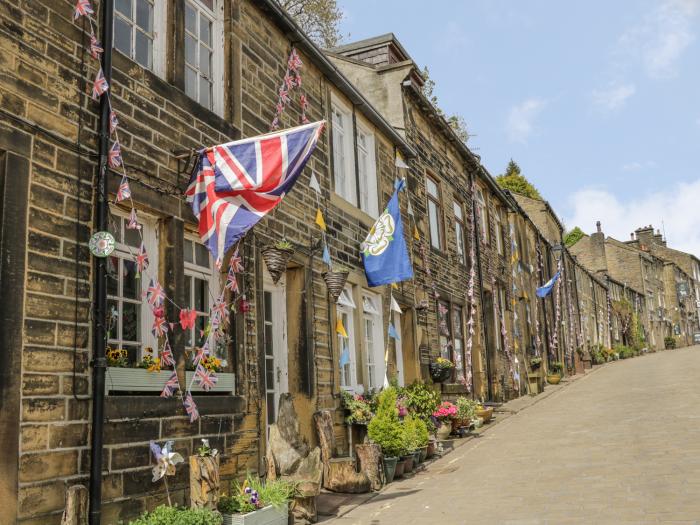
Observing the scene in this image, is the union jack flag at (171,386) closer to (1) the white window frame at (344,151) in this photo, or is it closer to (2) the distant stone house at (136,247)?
(2) the distant stone house at (136,247)

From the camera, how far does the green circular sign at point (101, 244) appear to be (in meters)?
5.73

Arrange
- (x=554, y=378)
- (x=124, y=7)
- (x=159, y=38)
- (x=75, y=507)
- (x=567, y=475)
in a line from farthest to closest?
(x=554, y=378)
(x=567, y=475)
(x=159, y=38)
(x=124, y=7)
(x=75, y=507)

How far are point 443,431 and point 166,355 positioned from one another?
782cm

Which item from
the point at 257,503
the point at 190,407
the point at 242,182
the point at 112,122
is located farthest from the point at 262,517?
the point at 112,122

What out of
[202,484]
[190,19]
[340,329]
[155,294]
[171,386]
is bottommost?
[202,484]

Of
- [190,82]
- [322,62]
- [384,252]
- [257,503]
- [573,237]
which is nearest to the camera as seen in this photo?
[257,503]

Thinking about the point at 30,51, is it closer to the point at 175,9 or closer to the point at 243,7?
the point at 175,9

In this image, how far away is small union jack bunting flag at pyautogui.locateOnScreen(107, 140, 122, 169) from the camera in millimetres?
6238

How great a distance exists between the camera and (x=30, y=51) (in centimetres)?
557

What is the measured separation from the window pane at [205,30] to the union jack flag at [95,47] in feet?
7.15

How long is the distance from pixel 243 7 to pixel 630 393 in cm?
1509

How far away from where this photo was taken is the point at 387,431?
980 cm

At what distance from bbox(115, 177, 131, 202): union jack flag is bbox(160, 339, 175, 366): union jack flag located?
1.38 m

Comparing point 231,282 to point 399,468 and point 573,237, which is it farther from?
point 573,237
